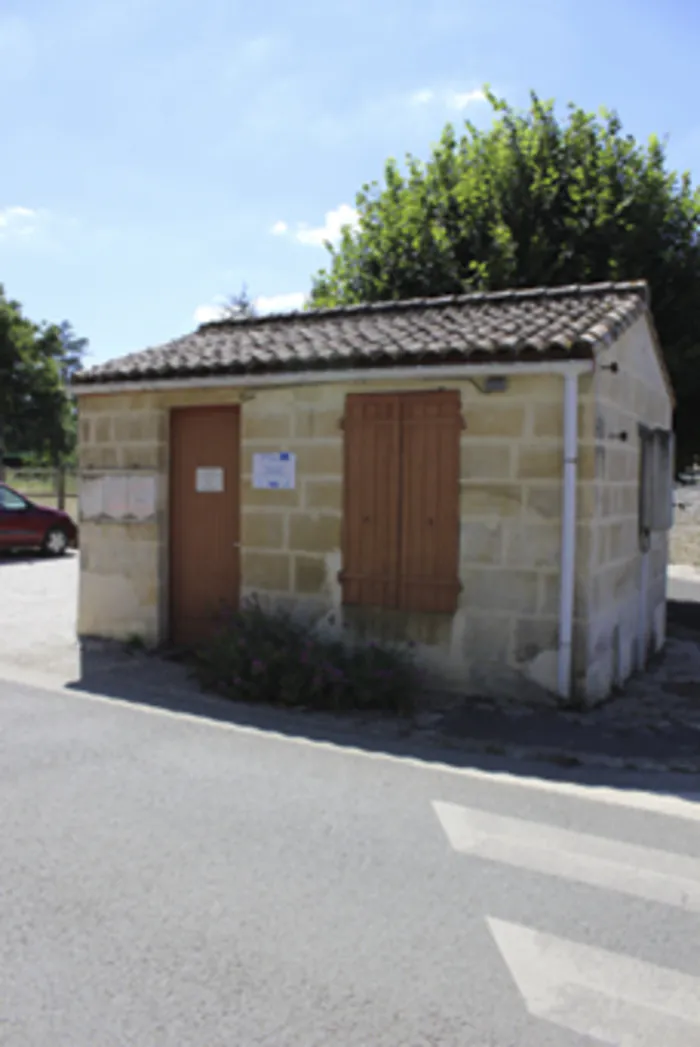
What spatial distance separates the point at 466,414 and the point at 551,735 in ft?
8.38

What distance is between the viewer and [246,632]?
7703 millimetres

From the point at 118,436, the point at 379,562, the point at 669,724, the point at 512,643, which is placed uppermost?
the point at 118,436

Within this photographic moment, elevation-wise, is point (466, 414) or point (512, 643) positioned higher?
point (466, 414)

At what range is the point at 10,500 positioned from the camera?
17.5 meters

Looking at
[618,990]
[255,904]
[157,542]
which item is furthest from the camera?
[157,542]

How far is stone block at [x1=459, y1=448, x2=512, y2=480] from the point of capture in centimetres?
733

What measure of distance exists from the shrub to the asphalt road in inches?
54.8

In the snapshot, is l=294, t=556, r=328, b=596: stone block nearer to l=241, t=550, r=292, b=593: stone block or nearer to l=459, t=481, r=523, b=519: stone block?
l=241, t=550, r=292, b=593: stone block

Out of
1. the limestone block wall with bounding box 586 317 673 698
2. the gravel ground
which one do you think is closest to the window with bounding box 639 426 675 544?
the limestone block wall with bounding box 586 317 673 698

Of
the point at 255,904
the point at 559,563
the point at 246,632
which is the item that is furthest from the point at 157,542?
the point at 255,904

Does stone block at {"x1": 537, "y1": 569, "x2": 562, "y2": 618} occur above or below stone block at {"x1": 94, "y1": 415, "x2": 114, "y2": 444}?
below

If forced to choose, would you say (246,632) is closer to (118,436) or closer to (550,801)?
(118,436)

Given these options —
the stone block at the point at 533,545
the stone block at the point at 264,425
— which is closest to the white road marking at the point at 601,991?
the stone block at the point at 533,545

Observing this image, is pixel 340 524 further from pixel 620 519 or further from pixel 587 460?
pixel 620 519
